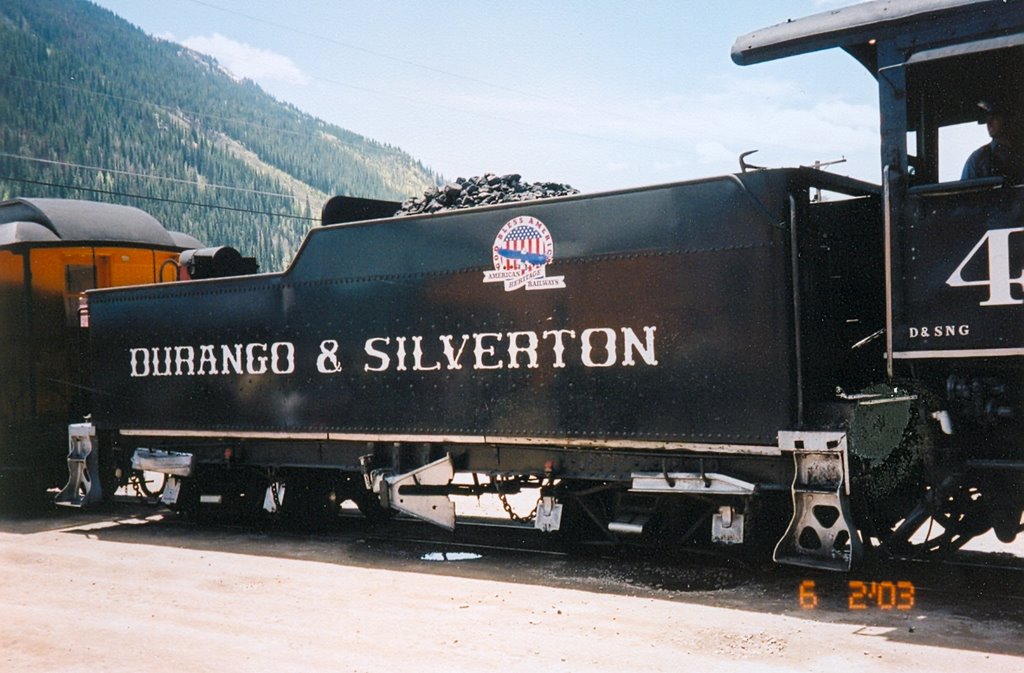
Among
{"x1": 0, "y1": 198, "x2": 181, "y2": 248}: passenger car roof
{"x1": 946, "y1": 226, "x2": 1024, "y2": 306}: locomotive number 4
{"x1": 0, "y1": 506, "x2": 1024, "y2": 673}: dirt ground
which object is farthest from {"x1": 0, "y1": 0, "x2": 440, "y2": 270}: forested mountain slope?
{"x1": 946, "y1": 226, "x2": 1024, "y2": 306}: locomotive number 4

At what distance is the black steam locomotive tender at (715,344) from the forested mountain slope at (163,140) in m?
24.8

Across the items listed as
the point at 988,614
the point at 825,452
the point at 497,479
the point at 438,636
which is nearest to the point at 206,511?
the point at 497,479

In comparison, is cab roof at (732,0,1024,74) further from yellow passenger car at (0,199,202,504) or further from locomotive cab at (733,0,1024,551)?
yellow passenger car at (0,199,202,504)

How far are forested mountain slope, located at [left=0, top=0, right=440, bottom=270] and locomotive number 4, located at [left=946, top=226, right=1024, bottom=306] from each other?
29.2 metres

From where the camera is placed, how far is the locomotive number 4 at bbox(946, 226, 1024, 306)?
17.9 feet

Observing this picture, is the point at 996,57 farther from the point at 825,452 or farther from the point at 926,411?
the point at 825,452

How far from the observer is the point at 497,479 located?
26.1 ft

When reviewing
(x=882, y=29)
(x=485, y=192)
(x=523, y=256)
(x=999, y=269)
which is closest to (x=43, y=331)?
(x=485, y=192)

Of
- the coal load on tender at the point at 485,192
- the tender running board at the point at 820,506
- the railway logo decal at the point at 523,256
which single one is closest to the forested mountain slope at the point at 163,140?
the coal load on tender at the point at 485,192

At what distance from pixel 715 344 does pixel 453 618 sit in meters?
2.45

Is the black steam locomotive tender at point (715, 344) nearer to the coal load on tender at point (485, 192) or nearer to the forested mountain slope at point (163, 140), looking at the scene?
the coal load on tender at point (485, 192)

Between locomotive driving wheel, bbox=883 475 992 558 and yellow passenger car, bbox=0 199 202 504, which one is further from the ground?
yellow passenger car, bbox=0 199 202 504

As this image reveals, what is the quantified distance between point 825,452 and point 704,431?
0.82m

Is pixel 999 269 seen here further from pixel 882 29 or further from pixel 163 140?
pixel 163 140
